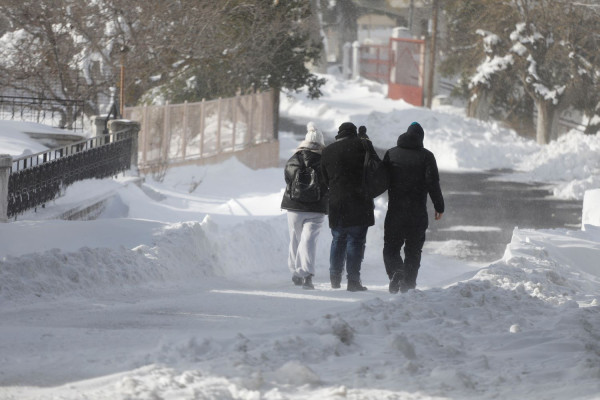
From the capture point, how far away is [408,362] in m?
6.76

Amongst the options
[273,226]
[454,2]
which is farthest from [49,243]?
[454,2]

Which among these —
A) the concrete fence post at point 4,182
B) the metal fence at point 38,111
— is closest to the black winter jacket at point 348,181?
the concrete fence post at point 4,182

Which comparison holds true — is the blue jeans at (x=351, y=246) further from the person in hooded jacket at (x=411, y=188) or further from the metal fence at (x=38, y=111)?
the metal fence at (x=38, y=111)

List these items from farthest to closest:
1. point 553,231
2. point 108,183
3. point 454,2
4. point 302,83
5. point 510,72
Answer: point 454,2
point 510,72
point 302,83
point 108,183
point 553,231

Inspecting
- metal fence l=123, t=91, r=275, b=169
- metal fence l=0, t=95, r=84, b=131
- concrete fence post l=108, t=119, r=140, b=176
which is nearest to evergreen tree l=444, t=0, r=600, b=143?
metal fence l=123, t=91, r=275, b=169

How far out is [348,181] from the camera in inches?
416

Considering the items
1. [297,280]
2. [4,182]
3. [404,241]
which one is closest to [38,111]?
[4,182]

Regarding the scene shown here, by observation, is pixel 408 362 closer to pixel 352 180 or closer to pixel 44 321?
pixel 44 321

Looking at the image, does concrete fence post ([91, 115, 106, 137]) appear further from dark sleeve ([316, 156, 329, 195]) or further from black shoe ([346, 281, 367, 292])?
black shoe ([346, 281, 367, 292])

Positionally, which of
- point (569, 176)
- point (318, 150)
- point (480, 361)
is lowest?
point (569, 176)

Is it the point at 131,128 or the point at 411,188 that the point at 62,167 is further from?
the point at 411,188

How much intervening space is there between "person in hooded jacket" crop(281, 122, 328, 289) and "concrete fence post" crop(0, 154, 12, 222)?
10.3 feet

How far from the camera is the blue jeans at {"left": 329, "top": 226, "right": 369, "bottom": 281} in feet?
35.3

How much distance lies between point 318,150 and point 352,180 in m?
0.77
